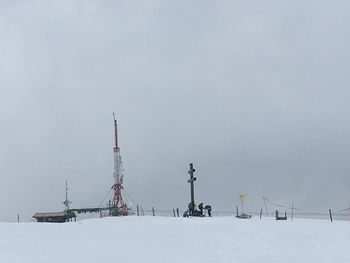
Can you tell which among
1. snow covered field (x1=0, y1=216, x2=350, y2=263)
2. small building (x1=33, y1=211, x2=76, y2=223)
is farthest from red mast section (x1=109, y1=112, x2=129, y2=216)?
snow covered field (x1=0, y1=216, x2=350, y2=263)

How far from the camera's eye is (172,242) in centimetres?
3284

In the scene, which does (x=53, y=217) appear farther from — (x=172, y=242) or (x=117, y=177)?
(x=172, y=242)

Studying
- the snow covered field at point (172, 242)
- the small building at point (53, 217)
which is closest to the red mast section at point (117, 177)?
the small building at point (53, 217)

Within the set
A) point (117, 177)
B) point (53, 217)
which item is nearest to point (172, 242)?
point (53, 217)

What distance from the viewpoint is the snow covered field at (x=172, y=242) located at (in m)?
28.1

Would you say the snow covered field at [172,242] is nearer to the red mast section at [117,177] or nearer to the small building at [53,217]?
the small building at [53,217]

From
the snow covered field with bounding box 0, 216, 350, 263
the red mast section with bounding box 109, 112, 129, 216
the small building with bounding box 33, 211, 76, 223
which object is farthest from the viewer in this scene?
the red mast section with bounding box 109, 112, 129, 216

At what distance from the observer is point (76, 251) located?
2841cm

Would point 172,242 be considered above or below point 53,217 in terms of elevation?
below

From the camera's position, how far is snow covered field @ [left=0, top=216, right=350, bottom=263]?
28062 mm

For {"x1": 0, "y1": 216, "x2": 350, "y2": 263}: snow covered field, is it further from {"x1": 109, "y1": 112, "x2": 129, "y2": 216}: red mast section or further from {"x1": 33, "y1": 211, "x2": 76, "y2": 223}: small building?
{"x1": 109, "y1": 112, "x2": 129, "y2": 216}: red mast section

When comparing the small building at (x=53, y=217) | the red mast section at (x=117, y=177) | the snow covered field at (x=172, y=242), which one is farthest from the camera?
the red mast section at (x=117, y=177)

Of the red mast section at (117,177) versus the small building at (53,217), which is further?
the red mast section at (117,177)

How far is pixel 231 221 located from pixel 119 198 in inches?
944
